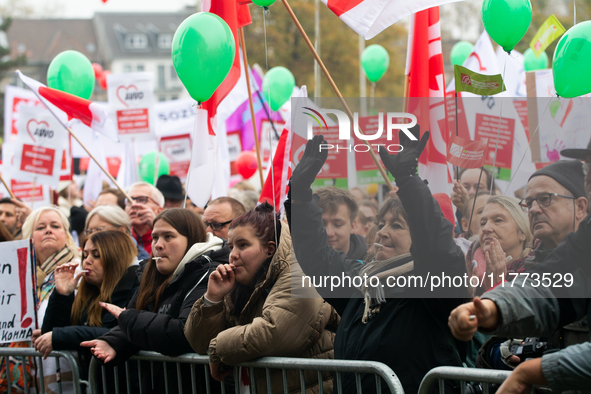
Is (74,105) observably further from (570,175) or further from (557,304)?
(557,304)

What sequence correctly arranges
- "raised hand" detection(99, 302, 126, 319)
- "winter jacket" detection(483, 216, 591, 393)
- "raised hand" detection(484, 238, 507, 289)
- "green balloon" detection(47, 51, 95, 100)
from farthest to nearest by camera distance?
"green balloon" detection(47, 51, 95, 100) < "raised hand" detection(99, 302, 126, 319) < "raised hand" detection(484, 238, 507, 289) < "winter jacket" detection(483, 216, 591, 393)

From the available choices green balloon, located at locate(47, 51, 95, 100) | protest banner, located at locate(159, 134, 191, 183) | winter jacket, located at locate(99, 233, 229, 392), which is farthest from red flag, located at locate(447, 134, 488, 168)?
protest banner, located at locate(159, 134, 191, 183)

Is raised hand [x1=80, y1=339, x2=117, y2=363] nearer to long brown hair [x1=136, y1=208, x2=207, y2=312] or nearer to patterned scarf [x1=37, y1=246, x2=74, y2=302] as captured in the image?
long brown hair [x1=136, y1=208, x2=207, y2=312]

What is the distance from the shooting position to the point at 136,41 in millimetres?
65625

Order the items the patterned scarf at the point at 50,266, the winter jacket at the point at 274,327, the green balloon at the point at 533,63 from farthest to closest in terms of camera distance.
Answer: the green balloon at the point at 533,63
the patterned scarf at the point at 50,266
the winter jacket at the point at 274,327

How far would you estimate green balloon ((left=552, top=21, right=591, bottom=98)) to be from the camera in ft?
11.3

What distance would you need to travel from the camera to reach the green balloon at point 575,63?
11.3 feet

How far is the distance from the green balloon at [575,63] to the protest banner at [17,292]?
322 cm

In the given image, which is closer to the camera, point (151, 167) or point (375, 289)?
point (375, 289)

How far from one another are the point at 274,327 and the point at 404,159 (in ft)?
3.28

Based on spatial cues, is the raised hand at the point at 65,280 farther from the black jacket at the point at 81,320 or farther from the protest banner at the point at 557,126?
the protest banner at the point at 557,126

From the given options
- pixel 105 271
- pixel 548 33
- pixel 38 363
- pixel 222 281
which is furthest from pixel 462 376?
pixel 548 33

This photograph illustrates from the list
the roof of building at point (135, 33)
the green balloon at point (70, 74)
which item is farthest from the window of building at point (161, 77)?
the green balloon at point (70, 74)

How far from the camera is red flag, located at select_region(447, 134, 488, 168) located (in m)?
0.73
